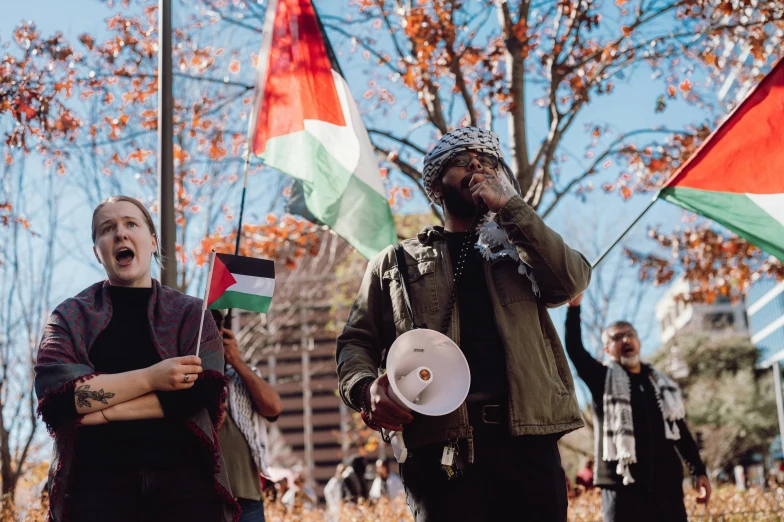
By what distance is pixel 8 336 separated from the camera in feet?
41.0

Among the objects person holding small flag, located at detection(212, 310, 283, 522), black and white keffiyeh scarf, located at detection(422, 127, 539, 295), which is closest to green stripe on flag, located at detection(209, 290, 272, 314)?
black and white keffiyeh scarf, located at detection(422, 127, 539, 295)

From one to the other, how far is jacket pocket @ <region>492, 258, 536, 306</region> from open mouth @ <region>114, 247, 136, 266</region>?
1.29 meters

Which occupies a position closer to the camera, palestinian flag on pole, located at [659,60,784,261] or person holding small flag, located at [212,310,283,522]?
palestinian flag on pole, located at [659,60,784,261]

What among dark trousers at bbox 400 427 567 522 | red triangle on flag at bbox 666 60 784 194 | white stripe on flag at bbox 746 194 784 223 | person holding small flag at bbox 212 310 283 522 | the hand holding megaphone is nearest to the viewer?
the hand holding megaphone

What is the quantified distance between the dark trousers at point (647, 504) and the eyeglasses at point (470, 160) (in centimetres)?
340

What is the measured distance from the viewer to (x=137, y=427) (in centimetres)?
278

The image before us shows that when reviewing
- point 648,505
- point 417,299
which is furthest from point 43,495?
point 417,299

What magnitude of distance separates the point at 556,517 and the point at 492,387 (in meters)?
0.44

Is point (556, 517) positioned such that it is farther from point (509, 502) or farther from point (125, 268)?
point (125, 268)

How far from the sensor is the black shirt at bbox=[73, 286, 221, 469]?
8.96 feet

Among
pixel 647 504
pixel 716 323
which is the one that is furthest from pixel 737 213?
pixel 716 323

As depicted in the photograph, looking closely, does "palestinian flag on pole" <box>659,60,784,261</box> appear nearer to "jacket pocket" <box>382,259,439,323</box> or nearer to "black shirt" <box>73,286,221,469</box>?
"jacket pocket" <box>382,259,439,323</box>

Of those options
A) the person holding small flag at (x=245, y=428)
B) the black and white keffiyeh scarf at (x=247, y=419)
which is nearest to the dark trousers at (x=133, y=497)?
the person holding small flag at (x=245, y=428)

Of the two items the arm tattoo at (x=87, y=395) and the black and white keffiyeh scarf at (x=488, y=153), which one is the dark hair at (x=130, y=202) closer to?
the arm tattoo at (x=87, y=395)
